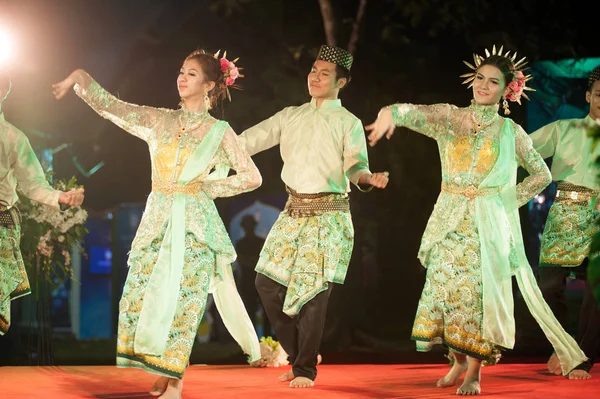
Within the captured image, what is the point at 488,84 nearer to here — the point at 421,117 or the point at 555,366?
the point at 421,117

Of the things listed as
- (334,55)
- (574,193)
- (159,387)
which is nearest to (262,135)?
(334,55)

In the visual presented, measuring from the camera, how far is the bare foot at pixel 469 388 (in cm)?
478

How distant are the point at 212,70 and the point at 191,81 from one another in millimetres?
135

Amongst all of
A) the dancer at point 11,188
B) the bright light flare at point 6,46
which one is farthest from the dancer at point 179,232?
the bright light flare at point 6,46

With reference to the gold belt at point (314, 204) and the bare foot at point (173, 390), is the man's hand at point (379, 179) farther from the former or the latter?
the bare foot at point (173, 390)

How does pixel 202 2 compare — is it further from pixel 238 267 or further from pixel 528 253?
pixel 528 253

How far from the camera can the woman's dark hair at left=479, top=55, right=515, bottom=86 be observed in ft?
17.1

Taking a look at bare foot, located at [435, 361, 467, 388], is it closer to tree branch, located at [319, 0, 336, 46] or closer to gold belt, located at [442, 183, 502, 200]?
gold belt, located at [442, 183, 502, 200]

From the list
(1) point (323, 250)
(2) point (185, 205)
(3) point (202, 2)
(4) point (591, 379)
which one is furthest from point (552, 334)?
(3) point (202, 2)

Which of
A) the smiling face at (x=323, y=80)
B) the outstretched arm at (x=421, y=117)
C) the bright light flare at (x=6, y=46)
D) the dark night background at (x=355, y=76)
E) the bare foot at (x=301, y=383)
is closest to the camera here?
the outstretched arm at (x=421, y=117)

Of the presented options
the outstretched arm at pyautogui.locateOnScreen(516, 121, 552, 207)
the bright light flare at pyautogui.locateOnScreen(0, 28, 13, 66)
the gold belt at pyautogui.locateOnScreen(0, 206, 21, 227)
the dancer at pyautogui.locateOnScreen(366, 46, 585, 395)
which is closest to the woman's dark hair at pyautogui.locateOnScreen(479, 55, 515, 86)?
the dancer at pyautogui.locateOnScreen(366, 46, 585, 395)

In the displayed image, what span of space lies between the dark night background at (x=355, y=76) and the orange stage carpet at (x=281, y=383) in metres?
1.72

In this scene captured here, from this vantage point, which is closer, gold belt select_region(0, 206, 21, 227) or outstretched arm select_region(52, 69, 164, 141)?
outstretched arm select_region(52, 69, 164, 141)

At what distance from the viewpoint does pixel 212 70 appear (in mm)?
4809
